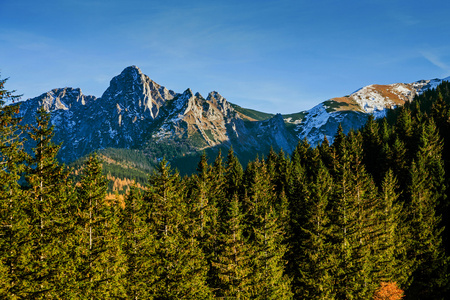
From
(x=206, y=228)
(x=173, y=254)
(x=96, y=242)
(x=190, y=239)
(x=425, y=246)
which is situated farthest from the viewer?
(x=425, y=246)

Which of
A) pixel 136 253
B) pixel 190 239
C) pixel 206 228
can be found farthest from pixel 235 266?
pixel 206 228

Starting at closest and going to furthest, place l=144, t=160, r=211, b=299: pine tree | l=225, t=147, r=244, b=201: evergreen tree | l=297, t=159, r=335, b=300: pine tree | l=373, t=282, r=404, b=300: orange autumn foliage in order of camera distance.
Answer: l=144, t=160, r=211, b=299: pine tree < l=297, t=159, r=335, b=300: pine tree < l=373, t=282, r=404, b=300: orange autumn foliage < l=225, t=147, r=244, b=201: evergreen tree

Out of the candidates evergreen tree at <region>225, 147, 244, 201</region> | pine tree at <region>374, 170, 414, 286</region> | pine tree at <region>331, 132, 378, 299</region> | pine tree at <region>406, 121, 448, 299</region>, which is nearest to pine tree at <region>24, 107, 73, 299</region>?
pine tree at <region>331, 132, 378, 299</region>

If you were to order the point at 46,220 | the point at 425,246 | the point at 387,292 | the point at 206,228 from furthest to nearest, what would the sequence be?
1. the point at 425,246
2. the point at 206,228
3. the point at 387,292
4. the point at 46,220

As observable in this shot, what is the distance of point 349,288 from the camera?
1362 inches

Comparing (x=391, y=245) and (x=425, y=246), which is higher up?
(x=391, y=245)

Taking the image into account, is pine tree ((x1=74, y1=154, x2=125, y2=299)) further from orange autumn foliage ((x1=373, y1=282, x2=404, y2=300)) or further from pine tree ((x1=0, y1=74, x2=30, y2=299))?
orange autumn foliage ((x1=373, y1=282, x2=404, y2=300))

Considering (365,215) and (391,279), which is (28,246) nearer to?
(365,215)

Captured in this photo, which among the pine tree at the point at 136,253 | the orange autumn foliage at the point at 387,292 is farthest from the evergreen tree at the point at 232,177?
the orange autumn foliage at the point at 387,292

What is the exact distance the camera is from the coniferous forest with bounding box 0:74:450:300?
1991 cm

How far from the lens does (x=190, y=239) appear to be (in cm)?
3422

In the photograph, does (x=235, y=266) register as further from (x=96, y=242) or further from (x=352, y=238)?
(x=352, y=238)

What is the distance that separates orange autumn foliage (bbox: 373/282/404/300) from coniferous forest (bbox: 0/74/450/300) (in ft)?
0.45

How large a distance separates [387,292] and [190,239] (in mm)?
24279
